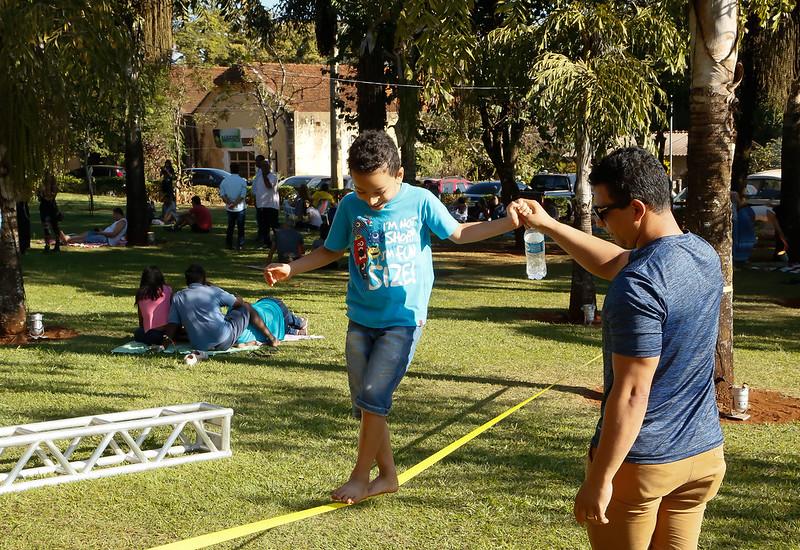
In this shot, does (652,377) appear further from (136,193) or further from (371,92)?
(136,193)

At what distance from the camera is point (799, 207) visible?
20422 millimetres

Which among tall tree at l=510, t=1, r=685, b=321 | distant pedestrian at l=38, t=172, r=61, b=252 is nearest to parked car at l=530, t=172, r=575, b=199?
distant pedestrian at l=38, t=172, r=61, b=252

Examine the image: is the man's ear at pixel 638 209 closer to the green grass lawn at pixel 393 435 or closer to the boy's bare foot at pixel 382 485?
the green grass lawn at pixel 393 435

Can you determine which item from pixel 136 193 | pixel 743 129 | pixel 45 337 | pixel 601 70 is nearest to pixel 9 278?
pixel 45 337

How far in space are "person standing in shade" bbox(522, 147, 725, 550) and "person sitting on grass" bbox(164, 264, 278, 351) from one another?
24.4 feet

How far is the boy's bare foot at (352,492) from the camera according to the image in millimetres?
5477

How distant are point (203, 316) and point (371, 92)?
33.2 ft

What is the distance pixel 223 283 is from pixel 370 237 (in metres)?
12.3

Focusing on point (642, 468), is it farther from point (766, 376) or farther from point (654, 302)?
point (766, 376)

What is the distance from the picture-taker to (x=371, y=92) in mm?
19609

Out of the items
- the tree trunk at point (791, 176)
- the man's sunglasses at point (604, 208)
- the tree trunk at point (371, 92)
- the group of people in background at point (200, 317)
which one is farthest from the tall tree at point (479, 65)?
the man's sunglasses at point (604, 208)

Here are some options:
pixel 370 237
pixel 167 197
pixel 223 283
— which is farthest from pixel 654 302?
pixel 167 197

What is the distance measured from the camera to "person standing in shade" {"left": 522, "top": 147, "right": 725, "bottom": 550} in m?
3.11

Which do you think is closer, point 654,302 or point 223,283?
point 654,302
